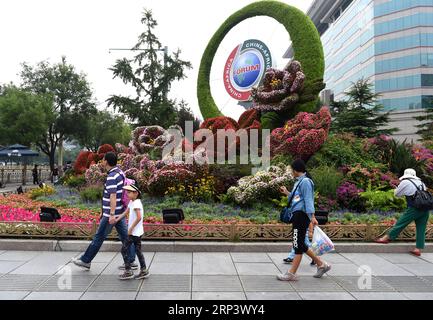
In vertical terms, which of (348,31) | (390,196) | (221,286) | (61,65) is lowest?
(221,286)

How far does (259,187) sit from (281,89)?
6.53 metres

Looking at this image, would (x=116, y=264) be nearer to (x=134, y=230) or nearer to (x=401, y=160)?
(x=134, y=230)

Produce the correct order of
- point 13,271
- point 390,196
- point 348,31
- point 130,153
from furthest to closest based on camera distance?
point 348,31, point 130,153, point 390,196, point 13,271

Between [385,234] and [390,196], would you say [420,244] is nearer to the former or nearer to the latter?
[385,234]

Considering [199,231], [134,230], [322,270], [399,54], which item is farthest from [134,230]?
[399,54]

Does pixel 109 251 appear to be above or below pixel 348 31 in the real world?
below

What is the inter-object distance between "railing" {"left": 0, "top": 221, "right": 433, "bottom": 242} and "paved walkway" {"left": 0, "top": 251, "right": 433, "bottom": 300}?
0.47m

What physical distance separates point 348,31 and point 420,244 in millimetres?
66143

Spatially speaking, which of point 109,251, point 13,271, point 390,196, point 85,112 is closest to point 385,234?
point 390,196

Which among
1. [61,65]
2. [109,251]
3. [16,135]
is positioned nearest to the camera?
[109,251]

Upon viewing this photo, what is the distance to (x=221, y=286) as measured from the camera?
213 inches

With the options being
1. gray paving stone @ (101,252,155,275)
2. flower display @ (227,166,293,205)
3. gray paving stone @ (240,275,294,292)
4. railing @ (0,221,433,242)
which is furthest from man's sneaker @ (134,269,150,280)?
flower display @ (227,166,293,205)

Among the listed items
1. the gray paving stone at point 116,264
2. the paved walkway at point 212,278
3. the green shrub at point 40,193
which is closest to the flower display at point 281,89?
the green shrub at point 40,193

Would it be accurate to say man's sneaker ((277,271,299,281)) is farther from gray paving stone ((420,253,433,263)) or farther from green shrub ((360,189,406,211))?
green shrub ((360,189,406,211))
